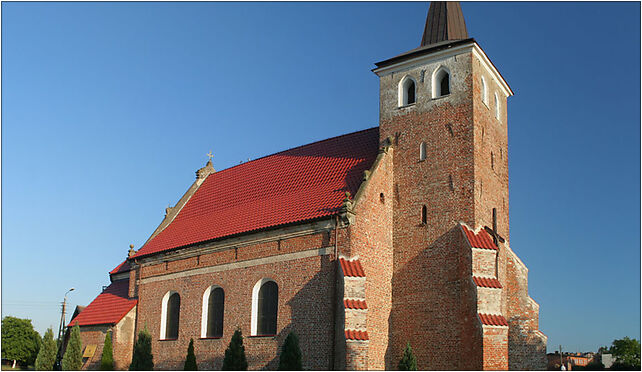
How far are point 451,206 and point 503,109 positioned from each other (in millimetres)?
6587

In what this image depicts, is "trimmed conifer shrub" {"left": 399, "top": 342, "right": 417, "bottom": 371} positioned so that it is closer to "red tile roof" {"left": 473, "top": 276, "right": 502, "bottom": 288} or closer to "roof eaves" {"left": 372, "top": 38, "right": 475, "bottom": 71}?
"red tile roof" {"left": 473, "top": 276, "right": 502, "bottom": 288}

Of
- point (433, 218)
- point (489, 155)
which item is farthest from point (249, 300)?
point (489, 155)

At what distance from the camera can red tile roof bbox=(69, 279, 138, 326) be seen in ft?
103

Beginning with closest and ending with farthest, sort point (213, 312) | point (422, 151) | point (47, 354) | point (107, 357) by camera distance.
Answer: point (422, 151) → point (213, 312) → point (107, 357) → point (47, 354)

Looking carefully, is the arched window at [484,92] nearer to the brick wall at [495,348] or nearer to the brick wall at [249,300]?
the brick wall at [249,300]

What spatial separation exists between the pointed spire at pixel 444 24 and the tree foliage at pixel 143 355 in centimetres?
1821

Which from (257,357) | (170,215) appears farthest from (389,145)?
(170,215)

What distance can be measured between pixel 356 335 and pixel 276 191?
30.5ft

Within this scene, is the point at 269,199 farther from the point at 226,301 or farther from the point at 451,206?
the point at 451,206

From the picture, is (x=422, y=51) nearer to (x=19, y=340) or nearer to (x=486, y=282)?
(x=486, y=282)

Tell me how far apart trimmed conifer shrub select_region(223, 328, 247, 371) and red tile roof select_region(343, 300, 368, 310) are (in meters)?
4.88

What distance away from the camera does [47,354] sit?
1313 inches

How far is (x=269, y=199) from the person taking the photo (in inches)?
1126

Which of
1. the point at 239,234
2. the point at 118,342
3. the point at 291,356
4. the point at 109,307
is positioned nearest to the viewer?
the point at 291,356
